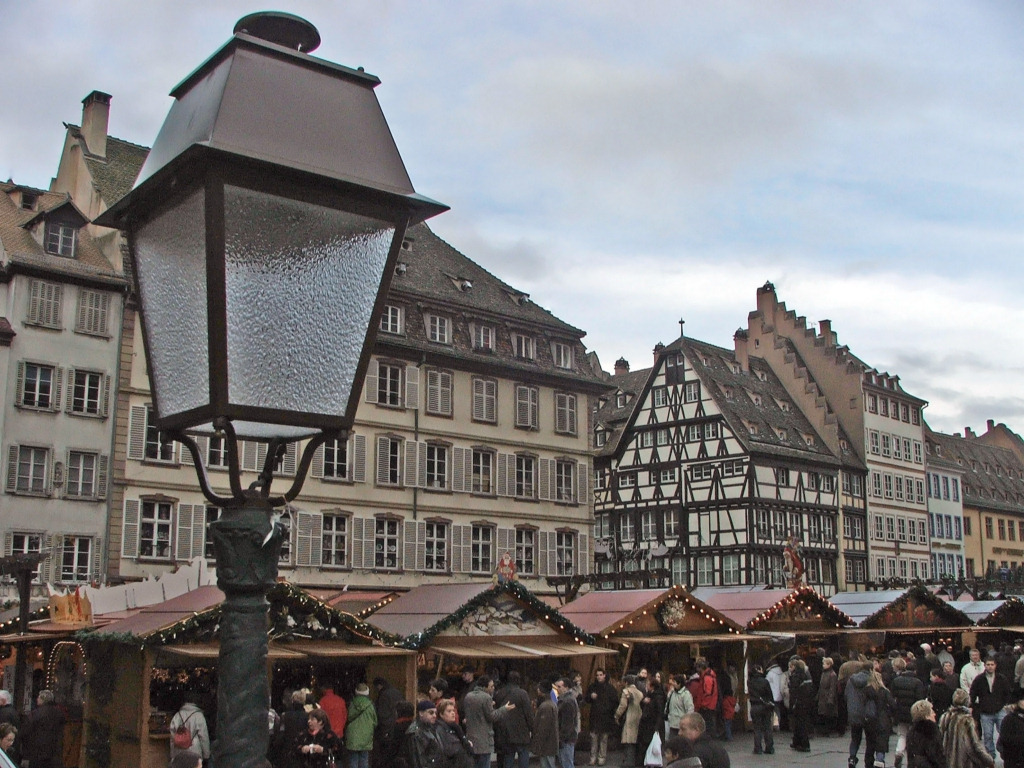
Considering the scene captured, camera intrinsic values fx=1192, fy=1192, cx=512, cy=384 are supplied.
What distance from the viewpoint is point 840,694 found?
22203mm

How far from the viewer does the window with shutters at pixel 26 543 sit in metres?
26.9

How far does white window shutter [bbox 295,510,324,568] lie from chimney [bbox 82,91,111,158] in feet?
37.6

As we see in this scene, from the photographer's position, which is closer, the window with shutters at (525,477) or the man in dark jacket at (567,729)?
the man in dark jacket at (567,729)

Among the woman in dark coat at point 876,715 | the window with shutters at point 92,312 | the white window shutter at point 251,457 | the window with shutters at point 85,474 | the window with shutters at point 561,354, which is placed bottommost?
the woman in dark coat at point 876,715

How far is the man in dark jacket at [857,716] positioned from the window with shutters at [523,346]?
835 inches

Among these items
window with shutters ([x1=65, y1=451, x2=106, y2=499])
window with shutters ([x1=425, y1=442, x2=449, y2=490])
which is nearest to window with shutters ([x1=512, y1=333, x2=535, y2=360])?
window with shutters ([x1=425, y1=442, x2=449, y2=490])

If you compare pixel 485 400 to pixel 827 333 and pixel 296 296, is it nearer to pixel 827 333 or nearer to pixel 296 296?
pixel 827 333

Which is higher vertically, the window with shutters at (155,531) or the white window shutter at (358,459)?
the white window shutter at (358,459)

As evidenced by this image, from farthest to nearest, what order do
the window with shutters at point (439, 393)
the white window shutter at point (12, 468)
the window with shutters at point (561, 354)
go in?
the window with shutters at point (561, 354)
the window with shutters at point (439, 393)
the white window shutter at point (12, 468)

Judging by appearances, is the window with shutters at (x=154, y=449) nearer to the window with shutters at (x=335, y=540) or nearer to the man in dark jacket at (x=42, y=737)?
the window with shutters at (x=335, y=540)

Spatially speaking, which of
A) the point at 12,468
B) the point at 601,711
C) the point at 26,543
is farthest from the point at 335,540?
the point at 601,711

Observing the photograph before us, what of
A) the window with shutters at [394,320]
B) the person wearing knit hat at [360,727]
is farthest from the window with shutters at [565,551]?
the person wearing knit hat at [360,727]

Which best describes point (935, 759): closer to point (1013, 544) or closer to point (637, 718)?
point (637, 718)

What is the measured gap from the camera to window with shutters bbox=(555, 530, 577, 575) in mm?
37094
